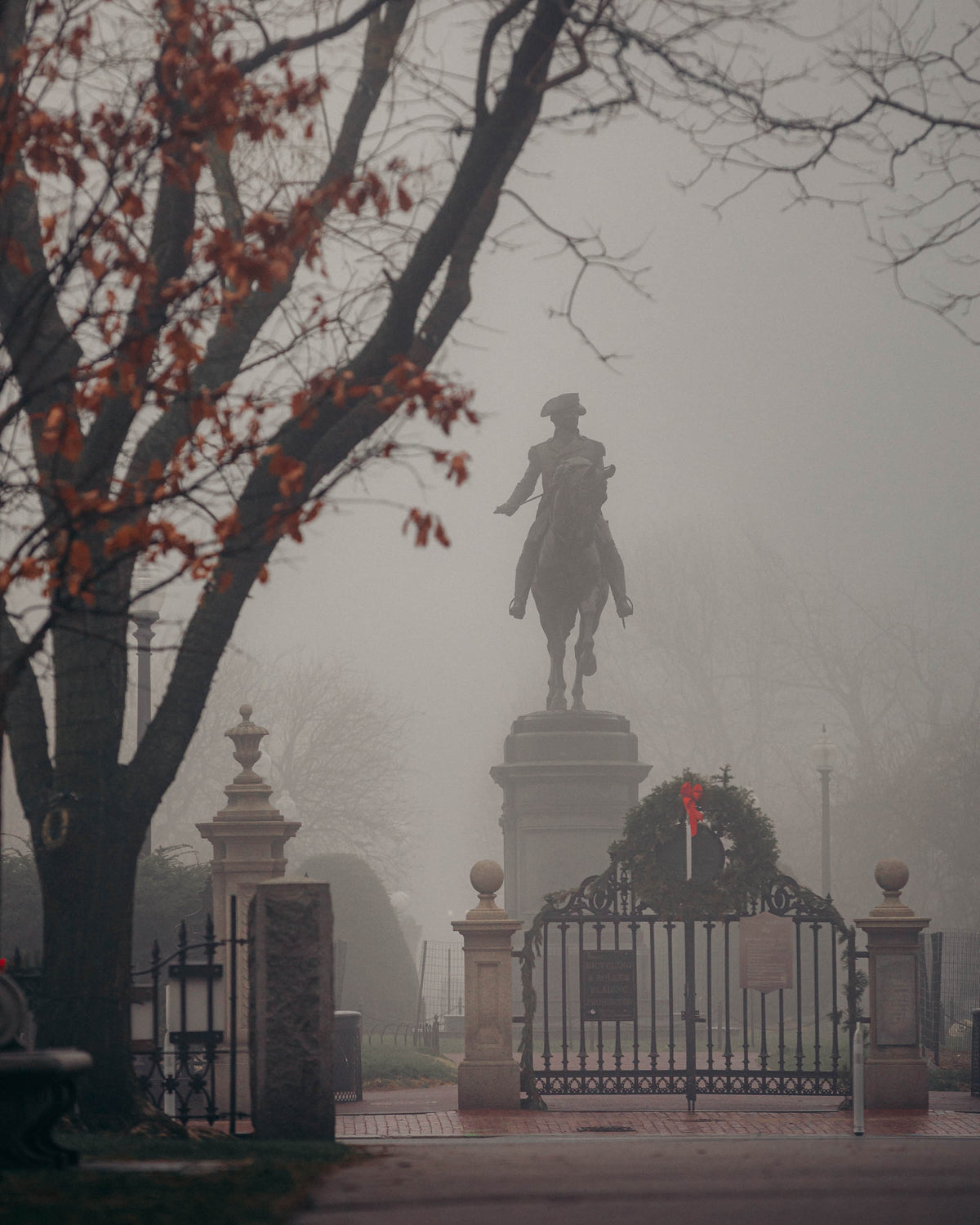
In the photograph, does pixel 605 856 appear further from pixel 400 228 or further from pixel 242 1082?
pixel 400 228

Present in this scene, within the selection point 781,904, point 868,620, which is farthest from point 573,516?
point 868,620

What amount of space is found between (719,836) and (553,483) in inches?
269

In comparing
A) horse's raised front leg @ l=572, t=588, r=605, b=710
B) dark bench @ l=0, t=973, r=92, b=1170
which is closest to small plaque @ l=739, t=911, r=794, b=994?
horse's raised front leg @ l=572, t=588, r=605, b=710

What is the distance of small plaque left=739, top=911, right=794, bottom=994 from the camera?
16641mm

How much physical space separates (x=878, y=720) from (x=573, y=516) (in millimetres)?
32121

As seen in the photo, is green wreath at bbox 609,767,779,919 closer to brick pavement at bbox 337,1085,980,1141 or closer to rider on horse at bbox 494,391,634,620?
brick pavement at bbox 337,1085,980,1141

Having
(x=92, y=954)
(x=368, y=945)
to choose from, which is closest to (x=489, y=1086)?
(x=92, y=954)

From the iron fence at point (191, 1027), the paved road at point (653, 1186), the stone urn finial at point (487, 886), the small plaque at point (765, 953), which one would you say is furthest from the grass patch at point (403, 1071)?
the paved road at point (653, 1186)

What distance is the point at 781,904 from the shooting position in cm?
1711

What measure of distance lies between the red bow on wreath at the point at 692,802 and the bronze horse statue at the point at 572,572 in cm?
502

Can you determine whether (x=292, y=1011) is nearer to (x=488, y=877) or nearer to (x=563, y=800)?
(x=488, y=877)

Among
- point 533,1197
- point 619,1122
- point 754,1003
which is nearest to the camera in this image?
point 533,1197

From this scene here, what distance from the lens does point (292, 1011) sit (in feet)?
35.2

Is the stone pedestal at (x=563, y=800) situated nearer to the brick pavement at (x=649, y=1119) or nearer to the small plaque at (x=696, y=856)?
the small plaque at (x=696, y=856)
